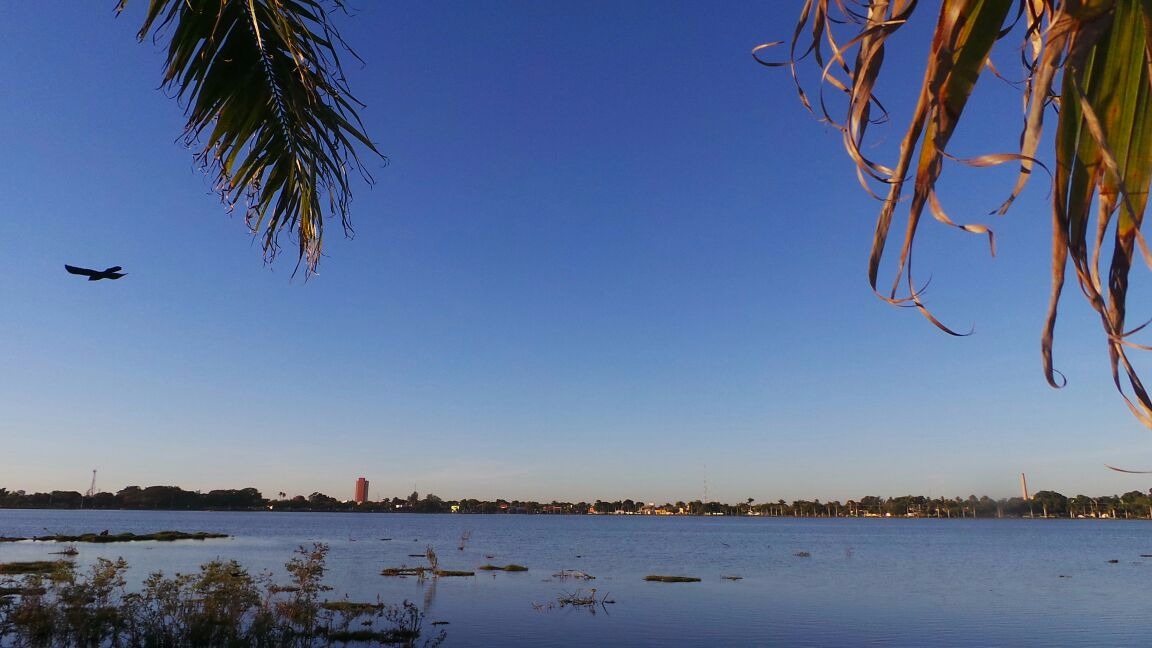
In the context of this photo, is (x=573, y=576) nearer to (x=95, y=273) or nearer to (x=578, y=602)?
(x=578, y=602)

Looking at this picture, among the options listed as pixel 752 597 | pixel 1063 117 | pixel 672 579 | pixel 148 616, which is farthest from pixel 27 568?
pixel 1063 117

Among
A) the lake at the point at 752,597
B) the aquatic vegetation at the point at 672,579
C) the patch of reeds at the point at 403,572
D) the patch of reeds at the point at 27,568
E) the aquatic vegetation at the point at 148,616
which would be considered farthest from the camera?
the aquatic vegetation at the point at 672,579

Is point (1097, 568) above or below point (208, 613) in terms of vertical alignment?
below

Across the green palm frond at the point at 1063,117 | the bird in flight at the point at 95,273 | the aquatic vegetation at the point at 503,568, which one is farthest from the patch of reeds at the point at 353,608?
the green palm frond at the point at 1063,117

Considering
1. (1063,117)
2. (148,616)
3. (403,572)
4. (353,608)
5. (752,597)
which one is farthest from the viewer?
(403,572)

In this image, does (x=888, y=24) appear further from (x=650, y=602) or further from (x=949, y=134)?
(x=650, y=602)

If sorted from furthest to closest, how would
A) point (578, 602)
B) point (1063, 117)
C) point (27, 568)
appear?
point (27, 568)
point (578, 602)
point (1063, 117)

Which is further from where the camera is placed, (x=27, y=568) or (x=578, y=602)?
(x=27, y=568)

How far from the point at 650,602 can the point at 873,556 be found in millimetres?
56283

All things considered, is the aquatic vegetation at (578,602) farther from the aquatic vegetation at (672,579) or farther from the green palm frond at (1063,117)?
the green palm frond at (1063,117)

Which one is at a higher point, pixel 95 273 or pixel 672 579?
pixel 95 273

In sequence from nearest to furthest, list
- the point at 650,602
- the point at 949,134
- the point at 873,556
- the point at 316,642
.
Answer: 1. the point at 949,134
2. the point at 316,642
3. the point at 650,602
4. the point at 873,556

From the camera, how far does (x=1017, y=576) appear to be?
6506 cm

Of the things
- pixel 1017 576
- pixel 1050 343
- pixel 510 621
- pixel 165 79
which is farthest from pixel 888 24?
pixel 1017 576
